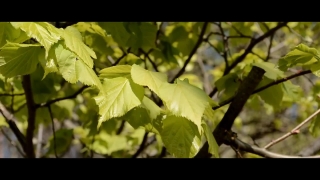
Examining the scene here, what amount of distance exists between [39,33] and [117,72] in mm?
186

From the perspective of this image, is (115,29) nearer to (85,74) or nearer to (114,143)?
(85,74)

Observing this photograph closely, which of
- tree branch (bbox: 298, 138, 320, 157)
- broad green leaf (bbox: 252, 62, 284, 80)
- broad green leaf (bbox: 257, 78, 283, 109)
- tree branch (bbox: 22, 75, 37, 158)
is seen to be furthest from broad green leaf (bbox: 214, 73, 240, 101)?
tree branch (bbox: 22, 75, 37, 158)

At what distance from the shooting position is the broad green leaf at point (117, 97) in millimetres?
795

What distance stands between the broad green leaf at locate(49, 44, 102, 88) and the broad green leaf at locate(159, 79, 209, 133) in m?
0.13

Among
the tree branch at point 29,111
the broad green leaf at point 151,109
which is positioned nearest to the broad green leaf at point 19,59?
the broad green leaf at point 151,109

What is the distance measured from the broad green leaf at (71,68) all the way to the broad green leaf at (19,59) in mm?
79

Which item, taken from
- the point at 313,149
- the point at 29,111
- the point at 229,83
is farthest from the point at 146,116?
the point at 313,149

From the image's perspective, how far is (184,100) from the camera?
0.77 m

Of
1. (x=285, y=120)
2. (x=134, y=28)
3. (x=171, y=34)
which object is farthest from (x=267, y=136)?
(x=134, y=28)

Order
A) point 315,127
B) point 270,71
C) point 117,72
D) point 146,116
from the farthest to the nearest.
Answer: point 315,127
point 270,71
point 146,116
point 117,72

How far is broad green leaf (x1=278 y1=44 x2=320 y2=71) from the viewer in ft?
2.90

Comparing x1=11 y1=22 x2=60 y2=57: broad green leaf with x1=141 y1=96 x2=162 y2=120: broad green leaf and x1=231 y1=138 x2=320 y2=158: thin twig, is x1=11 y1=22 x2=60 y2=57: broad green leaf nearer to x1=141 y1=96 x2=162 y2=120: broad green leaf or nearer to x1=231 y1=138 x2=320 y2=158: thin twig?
x1=141 y1=96 x2=162 y2=120: broad green leaf
